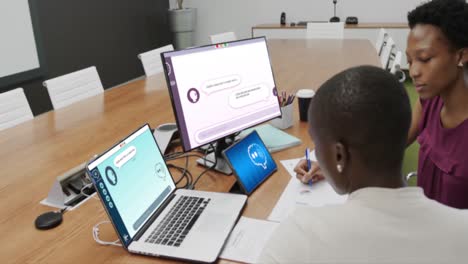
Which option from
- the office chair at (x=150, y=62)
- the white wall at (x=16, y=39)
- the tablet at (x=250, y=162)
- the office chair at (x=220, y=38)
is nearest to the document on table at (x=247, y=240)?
the tablet at (x=250, y=162)

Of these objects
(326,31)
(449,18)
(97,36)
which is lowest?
(326,31)

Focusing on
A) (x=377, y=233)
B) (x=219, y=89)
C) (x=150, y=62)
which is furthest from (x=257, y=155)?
(x=150, y=62)

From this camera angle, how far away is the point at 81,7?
474cm

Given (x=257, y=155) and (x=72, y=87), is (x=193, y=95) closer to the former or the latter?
(x=257, y=155)

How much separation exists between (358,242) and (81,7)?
4.78 meters

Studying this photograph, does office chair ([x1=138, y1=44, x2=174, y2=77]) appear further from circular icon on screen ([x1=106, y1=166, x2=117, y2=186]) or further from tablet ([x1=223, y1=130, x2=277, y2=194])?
circular icon on screen ([x1=106, y1=166, x2=117, y2=186])

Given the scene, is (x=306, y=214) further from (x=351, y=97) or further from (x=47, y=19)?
(x=47, y=19)

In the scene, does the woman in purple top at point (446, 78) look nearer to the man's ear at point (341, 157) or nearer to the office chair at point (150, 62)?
the man's ear at point (341, 157)

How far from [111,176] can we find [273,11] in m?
5.46

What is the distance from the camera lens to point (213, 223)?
1160 millimetres

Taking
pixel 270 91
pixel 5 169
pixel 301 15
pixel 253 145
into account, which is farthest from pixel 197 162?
pixel 301 15

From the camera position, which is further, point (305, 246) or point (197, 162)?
point (197, 162)

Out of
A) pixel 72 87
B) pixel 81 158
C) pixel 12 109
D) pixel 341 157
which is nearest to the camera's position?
pixel 341 157

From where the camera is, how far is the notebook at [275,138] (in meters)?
1.69
